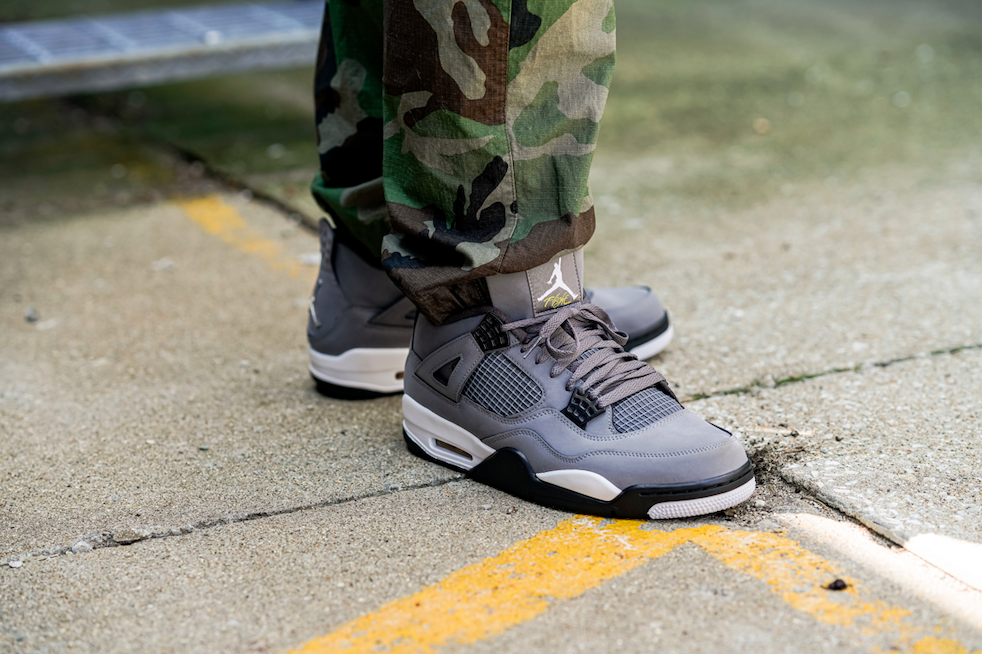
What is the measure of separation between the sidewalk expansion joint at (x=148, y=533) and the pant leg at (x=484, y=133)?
33 centimetres

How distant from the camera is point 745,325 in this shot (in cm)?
210

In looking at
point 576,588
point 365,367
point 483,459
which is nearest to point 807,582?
point 576,588

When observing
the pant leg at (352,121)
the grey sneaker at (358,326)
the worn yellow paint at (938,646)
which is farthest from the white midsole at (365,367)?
the worn yellow paint at (938,646)

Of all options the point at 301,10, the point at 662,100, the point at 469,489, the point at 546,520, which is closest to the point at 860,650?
the point at 546,520

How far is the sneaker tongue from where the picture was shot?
1446mm

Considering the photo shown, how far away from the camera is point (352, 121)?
1.73 meters

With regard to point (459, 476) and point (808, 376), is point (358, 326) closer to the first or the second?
point (459, 476)

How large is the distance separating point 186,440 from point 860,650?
1.16 meters

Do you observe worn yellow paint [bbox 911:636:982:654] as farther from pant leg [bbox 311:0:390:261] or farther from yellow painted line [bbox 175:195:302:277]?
yellow painted line [bbox 175:195:302:277]

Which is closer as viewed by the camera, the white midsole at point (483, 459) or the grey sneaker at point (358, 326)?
the white midsole at point (483, 459)

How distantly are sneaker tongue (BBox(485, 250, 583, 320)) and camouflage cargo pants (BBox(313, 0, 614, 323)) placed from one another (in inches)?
1.1

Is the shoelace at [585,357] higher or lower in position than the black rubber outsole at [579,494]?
higher

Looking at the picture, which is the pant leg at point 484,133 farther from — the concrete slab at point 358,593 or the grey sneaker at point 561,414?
the concrete slab at point 358,593

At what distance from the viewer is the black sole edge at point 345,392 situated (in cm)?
182
